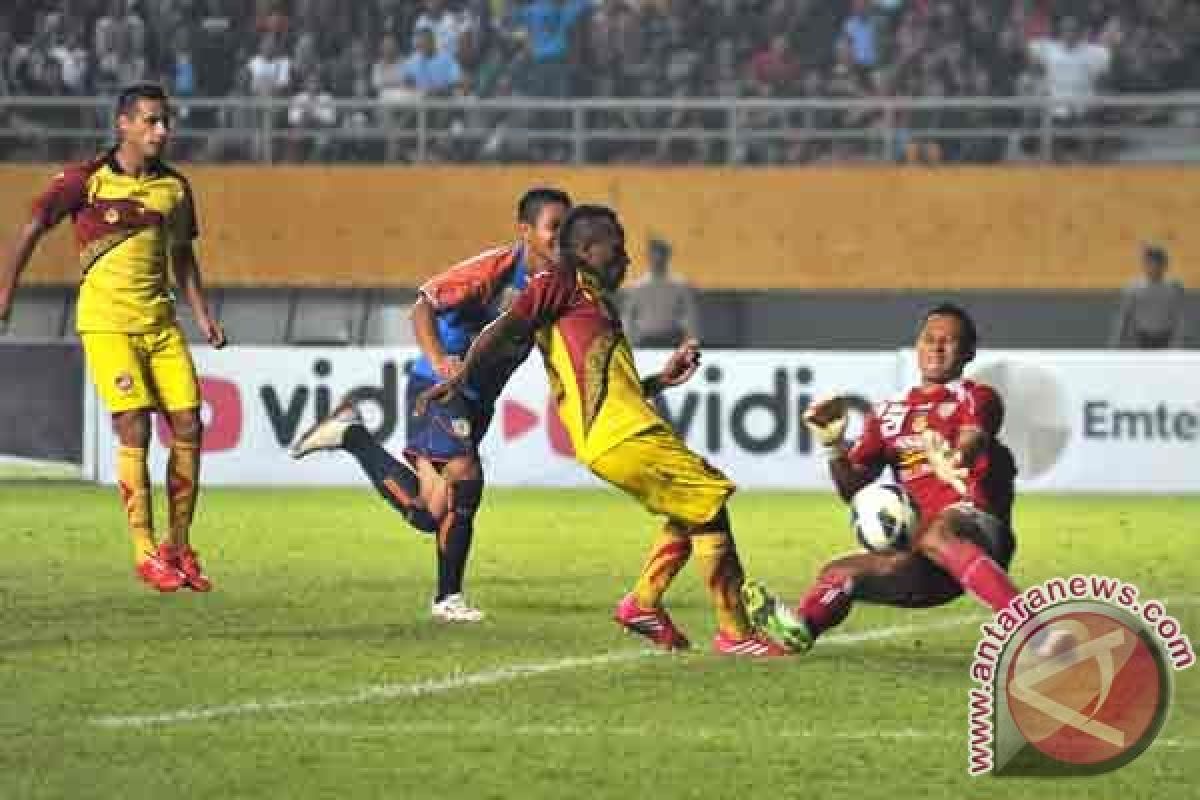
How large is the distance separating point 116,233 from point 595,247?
10.0 ft

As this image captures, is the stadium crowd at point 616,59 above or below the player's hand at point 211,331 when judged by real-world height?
above

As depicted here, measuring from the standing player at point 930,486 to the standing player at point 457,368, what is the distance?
1642 millimetres

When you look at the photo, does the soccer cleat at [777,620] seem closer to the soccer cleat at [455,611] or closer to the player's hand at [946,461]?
the player's hand at [946,461]

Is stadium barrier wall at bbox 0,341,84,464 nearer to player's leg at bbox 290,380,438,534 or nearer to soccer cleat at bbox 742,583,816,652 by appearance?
player's leg at bbox 290,380,438,534

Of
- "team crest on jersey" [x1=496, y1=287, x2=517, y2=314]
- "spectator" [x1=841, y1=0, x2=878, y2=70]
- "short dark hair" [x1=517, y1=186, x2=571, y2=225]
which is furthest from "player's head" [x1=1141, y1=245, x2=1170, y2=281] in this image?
"short dark hair" [x1=517, y1=186, x2=571, y2=225]

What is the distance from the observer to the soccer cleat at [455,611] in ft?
36.7

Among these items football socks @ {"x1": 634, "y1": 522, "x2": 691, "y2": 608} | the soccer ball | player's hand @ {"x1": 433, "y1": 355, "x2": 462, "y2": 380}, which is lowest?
football socks @ {"x1": 634, "y1": 522, "x2": 691, "y2": 608}

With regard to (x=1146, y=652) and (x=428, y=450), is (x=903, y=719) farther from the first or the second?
(x=428, y=450)

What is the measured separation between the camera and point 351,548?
14.9 m

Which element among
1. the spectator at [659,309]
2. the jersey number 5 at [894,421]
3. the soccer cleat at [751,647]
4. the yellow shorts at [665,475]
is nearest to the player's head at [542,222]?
the yellow shorts at [665,475]

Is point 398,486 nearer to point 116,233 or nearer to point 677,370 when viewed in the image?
point 116,233

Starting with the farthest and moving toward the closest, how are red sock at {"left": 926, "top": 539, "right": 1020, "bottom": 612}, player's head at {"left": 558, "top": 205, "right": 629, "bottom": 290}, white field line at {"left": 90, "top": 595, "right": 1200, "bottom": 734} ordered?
1. player's head at {"left": 558, "top": 205, "right": 629, "bottom": 290}
2. red sock at {"left": 926, "top": 539, "right": 1020, "bottom": 612}
3. white field line at {"left": 90, "top": 595, "right": 1200, "bottom": 734}

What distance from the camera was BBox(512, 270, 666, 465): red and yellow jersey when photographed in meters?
9.53

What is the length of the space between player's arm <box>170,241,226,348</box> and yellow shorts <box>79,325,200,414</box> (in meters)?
0.14
